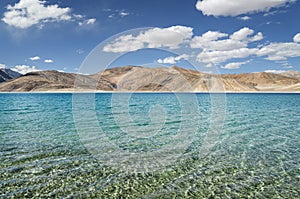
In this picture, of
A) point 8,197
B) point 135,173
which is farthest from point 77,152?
point 8,197

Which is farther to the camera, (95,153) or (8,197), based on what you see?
(95,153)

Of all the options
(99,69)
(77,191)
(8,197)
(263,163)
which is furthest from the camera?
(263,163)

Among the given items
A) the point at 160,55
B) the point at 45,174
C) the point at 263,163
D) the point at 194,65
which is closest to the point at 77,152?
the point at 45,174

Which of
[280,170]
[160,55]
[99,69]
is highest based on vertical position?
[160,55]

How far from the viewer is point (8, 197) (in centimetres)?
747

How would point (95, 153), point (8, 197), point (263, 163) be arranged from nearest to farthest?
point (8, 197), point (263, 163), point (95, 153)

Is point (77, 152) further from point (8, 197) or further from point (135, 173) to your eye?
point (8, 197)

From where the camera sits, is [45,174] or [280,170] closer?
[45,174]

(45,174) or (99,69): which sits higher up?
(99,69)

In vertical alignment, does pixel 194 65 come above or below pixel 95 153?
above

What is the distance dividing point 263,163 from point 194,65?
528cm

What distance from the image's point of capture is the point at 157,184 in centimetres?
860

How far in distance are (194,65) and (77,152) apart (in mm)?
7213

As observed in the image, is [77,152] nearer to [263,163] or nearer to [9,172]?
[9,172]
